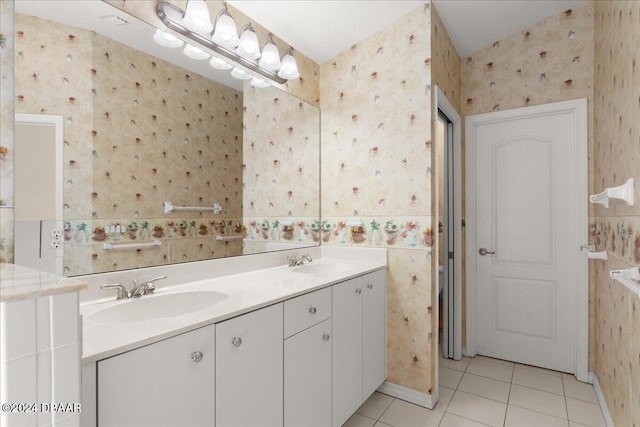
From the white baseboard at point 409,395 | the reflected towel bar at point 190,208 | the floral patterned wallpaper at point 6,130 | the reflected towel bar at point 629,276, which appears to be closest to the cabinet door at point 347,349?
the white baseboard at point 409,395

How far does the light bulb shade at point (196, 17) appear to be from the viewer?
156 centimetres

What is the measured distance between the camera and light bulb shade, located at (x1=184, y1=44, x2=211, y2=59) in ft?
5.40

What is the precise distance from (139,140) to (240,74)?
766 millimetres

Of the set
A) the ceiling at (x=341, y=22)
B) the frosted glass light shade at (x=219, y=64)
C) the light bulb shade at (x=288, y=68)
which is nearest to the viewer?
the ceiling at (x=341, y=22)

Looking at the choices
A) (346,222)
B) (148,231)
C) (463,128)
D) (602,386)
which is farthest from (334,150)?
(602,386)

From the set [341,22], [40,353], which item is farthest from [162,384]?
[341,22]

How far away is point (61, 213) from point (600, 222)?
9.60 ft

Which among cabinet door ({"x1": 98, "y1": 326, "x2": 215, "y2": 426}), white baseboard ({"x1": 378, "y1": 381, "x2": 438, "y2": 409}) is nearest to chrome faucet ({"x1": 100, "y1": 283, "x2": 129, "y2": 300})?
cabinet door ({"x1": 98, "y1": 326, "x2": 215, "y2": 426})

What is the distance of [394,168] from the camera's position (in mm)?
2219

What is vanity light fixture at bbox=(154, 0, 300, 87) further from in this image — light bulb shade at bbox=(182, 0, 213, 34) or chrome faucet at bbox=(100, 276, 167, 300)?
chrome faucet at bbox=(100, 276, 167, 300)

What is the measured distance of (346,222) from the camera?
2447 mm

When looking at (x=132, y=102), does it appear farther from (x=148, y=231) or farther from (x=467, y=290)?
(x=467, y=290)

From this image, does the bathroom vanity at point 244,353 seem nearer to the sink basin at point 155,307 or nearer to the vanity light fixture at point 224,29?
the sink basin at point 155,307

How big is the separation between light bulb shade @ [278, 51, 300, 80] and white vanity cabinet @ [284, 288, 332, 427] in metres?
1.41
